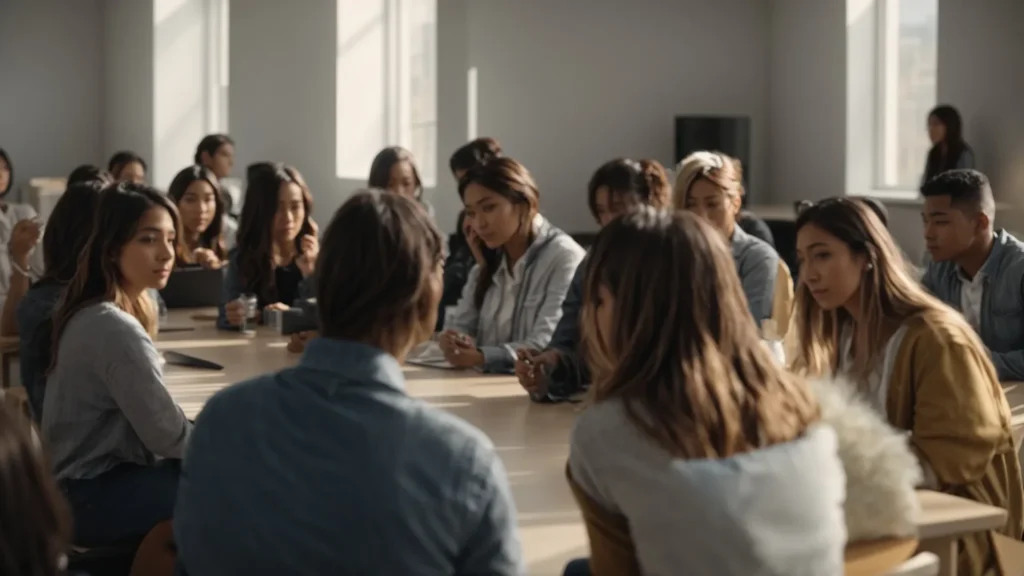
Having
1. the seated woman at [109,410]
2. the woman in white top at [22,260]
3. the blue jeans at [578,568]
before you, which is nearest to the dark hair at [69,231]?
the seated woman at [109,410]

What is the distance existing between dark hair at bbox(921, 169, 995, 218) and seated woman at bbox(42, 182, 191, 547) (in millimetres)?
2532

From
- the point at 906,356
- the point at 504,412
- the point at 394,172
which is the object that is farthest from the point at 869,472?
the point at 394,172

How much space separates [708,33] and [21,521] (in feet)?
35.3

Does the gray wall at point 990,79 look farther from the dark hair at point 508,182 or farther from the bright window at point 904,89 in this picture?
the dark hair at point 508,182

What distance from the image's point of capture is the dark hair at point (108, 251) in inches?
127

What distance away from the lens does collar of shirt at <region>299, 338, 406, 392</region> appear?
192 centimetres

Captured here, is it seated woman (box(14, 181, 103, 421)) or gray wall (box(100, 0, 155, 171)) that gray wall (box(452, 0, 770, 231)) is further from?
seated woman (box(14, 181, 103, 421))

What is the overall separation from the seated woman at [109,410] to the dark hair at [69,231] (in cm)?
41

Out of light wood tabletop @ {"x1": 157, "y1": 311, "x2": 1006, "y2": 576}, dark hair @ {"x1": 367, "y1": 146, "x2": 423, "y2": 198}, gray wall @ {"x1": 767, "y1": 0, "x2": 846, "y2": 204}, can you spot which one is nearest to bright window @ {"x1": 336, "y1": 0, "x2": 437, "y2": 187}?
gray wall @ {"x1": 767, "y1": 0, "x2": 846, "y2": 204}

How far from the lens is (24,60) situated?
44.4 ft

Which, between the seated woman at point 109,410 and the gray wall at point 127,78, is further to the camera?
the gray wall at point 127,78

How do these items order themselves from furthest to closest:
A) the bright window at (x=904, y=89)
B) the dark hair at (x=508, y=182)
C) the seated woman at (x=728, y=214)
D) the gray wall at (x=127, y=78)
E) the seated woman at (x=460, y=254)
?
the gray wall at (x=127, y=78)
the bright window at (x=904, y=89)
the seated woman at (x=460, y=254)
the seated woman at (x=728, y=214)
the dark hair at (x=508, y=182)

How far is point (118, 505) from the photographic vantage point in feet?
10.2

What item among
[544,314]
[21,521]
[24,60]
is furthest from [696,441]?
[24,60]
